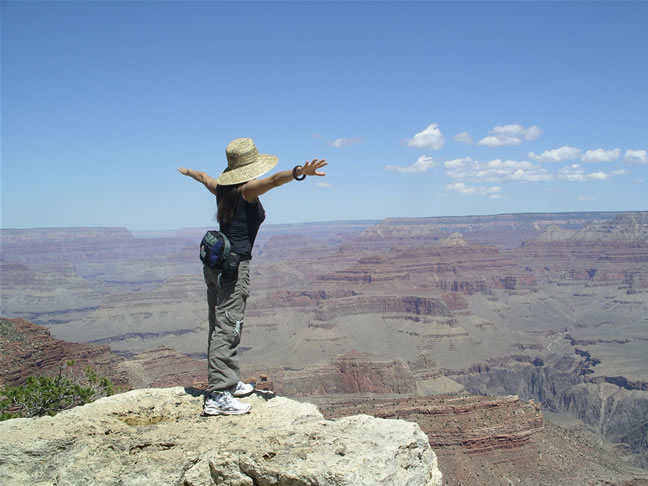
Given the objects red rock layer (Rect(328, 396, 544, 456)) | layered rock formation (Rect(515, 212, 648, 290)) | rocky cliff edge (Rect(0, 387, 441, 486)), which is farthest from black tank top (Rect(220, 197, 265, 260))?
layered rock formation (Rect(515, 212, 648, 290))

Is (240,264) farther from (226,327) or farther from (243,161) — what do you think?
(243,161)

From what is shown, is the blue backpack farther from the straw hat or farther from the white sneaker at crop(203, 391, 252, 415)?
the white sneaker at crop(203, 391, 252, 415)

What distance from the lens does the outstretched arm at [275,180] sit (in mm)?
5949

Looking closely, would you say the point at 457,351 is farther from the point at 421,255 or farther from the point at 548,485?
the point at 548,485

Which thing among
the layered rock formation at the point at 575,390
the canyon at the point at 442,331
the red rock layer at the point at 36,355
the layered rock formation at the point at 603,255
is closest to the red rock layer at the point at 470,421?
the canyon at the point at 442,331

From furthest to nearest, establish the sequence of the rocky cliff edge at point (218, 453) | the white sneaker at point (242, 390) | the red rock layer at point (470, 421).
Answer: the red rock layer at point (470, 421) → the white sneaker at point (242, 390) → the rocky cliff edge at point (218, 453)

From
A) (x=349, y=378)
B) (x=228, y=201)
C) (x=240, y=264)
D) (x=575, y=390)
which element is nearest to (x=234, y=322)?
(x=240, y=264)

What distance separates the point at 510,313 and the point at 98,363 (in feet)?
374

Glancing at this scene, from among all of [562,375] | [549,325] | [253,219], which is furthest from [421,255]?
[253,219]

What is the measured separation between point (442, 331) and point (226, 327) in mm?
101940

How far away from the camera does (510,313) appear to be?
452ft

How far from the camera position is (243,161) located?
6930mm

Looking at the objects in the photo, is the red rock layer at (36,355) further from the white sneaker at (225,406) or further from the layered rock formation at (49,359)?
the white sneaker at (225,406)

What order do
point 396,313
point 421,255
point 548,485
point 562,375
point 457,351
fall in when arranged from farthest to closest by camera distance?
point 421,255 → point 396,313 → point 457,351 → point 562,375 → point 548,485
